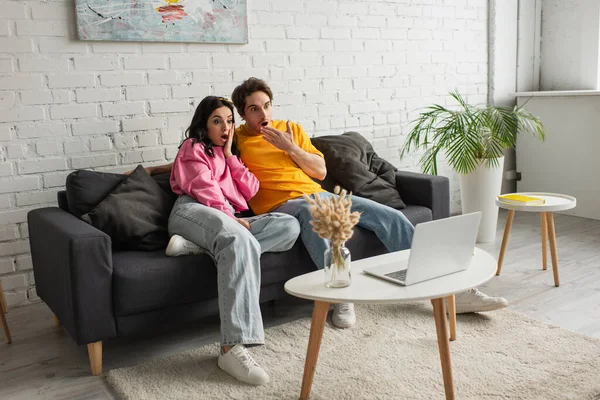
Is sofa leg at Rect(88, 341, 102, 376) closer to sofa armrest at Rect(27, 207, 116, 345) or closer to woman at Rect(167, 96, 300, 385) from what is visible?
sofa armrest at Rect(27, 207, 116, 345)

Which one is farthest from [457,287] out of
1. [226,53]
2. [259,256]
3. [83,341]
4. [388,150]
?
[388,150]

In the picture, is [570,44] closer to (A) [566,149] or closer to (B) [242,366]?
(A) [566,149]

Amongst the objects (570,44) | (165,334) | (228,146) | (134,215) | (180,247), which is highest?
(570,44)

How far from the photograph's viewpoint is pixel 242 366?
7.69ft

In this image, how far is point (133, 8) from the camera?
10.7 ft

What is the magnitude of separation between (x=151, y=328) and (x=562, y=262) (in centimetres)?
242

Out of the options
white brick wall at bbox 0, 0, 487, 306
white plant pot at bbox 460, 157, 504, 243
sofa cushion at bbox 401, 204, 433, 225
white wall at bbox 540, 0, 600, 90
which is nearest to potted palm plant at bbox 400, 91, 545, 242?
white plant pot at bbox 460, 157, 504, 243

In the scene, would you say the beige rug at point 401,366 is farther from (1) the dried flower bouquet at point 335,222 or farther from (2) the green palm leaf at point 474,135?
(2) the green palm leaf at point 474,135

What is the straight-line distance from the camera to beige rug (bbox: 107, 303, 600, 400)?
7.27ft

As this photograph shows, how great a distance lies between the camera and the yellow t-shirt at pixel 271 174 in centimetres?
315

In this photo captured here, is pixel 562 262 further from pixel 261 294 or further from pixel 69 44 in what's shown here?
pixel 69 44

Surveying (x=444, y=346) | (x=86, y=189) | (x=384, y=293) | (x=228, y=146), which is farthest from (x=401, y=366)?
(x=86, y=189)

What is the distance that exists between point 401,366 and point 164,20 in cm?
217

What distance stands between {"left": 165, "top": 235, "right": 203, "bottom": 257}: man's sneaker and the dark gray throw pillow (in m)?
0.17
